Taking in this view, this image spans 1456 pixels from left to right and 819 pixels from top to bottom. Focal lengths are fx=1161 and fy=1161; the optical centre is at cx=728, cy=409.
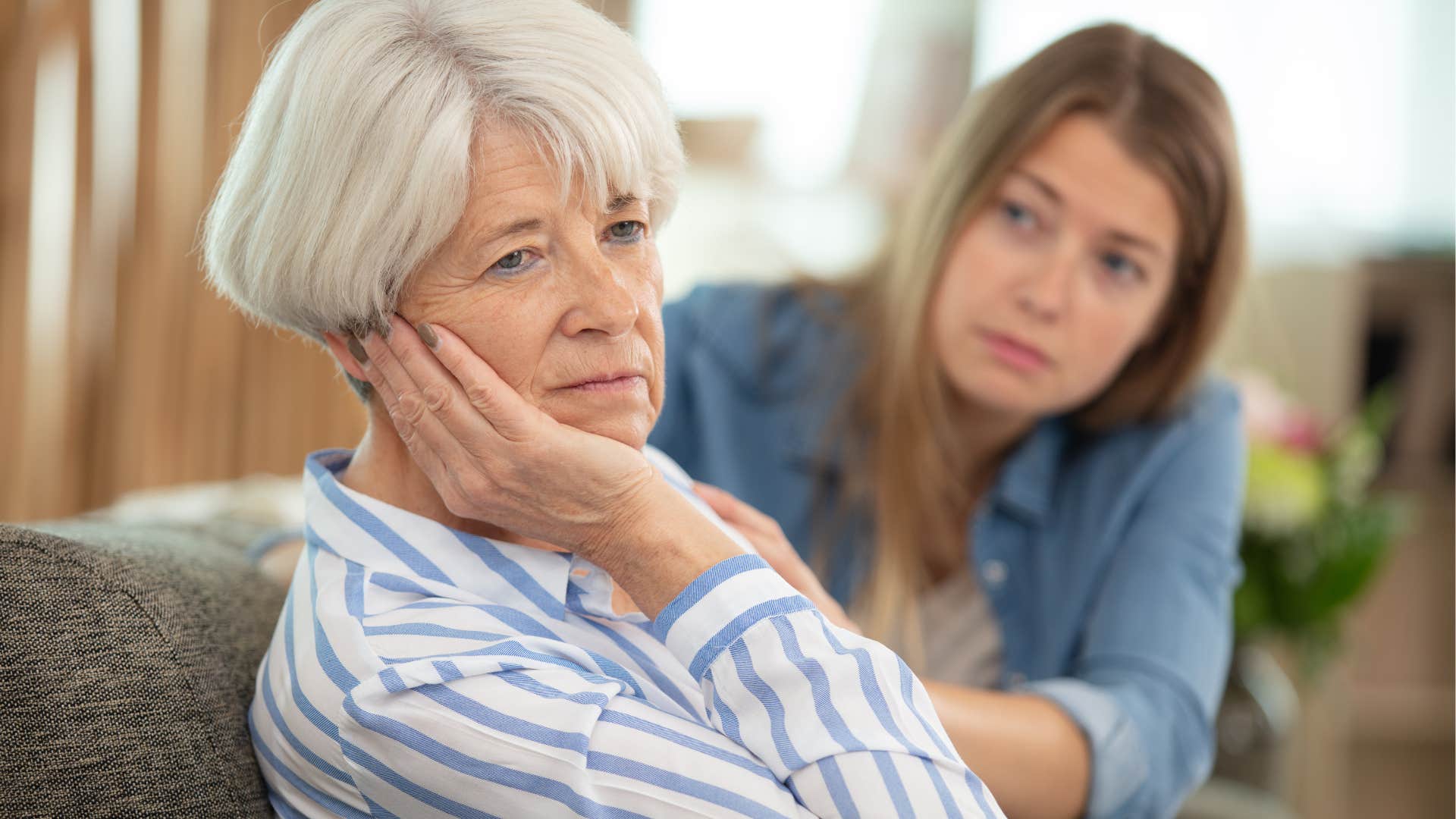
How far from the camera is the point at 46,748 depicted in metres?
0.85

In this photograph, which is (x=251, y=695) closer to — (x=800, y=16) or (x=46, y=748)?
(x=46, y=748)

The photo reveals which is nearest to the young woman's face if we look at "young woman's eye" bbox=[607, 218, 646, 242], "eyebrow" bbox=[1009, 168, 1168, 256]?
"eyebrow" bbox=[1009, 168, 1168, 256]

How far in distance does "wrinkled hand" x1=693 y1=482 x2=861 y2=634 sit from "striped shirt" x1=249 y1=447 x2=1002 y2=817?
0.24 meters

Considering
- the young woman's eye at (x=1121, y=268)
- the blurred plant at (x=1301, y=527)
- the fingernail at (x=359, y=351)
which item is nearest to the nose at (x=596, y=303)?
the fingernail at (x=359, y=351)

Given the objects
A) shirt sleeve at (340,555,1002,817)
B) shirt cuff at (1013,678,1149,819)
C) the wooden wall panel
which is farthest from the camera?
the wooden wall panel

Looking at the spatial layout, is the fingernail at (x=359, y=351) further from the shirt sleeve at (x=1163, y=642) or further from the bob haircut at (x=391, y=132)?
the shirt sleeve at (x=1163, y=642)

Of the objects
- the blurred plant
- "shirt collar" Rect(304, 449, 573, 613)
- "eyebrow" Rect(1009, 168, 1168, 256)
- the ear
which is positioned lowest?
the blurred plant

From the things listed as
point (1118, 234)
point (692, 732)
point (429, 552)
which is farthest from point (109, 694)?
point (1118, 234)

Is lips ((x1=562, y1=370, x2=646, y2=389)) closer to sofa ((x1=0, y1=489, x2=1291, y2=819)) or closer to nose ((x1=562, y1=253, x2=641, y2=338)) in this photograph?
nose ((x1=562, y1=253, x2=641, y2=338))

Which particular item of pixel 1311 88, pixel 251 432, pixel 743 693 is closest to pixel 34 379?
pixel 251 432

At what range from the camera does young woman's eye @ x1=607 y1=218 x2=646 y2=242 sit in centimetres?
97

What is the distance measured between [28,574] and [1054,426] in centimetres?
140

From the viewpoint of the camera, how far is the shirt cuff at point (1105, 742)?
4.36ft

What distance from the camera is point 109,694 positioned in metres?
0.87
